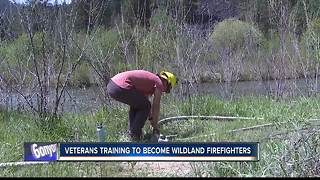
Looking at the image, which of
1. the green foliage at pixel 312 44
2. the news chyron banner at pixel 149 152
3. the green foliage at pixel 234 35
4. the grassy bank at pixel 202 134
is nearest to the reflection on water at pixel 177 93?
the grassy bank at pixel 202 134

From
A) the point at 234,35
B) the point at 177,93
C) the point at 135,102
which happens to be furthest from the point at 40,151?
the point at 234,35

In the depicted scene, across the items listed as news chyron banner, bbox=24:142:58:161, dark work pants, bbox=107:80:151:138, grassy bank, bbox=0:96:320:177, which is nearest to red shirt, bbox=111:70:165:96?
dark work pants, bbox=107:80:151:138

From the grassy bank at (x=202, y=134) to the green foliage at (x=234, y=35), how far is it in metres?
3.27

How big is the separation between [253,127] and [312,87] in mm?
4027

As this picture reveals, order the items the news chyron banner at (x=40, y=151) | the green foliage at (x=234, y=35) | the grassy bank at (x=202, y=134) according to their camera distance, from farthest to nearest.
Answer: the green foliage at (x=234, y=35) → the news chyron banner at (x=40, y=151) → the grassy bank at (x=202, y=134)

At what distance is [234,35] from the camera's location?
650 inches

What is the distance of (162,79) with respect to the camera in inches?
241

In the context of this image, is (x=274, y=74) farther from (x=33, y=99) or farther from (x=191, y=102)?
(x=33, y=99)

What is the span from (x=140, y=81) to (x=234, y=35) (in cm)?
1114

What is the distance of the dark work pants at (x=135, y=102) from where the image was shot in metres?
5.89

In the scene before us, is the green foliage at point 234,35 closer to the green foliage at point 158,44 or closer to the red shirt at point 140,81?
the green foliage at point 158,44

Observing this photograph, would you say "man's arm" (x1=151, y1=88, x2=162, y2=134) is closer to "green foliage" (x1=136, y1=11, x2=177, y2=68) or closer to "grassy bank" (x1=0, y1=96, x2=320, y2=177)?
"grassy bank" (x1=0, y1=96, x2=320, y2=177)

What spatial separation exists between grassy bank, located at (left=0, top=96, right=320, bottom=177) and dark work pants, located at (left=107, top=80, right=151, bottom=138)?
0.23 meters

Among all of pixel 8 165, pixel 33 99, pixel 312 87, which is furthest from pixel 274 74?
pixel 8 165
